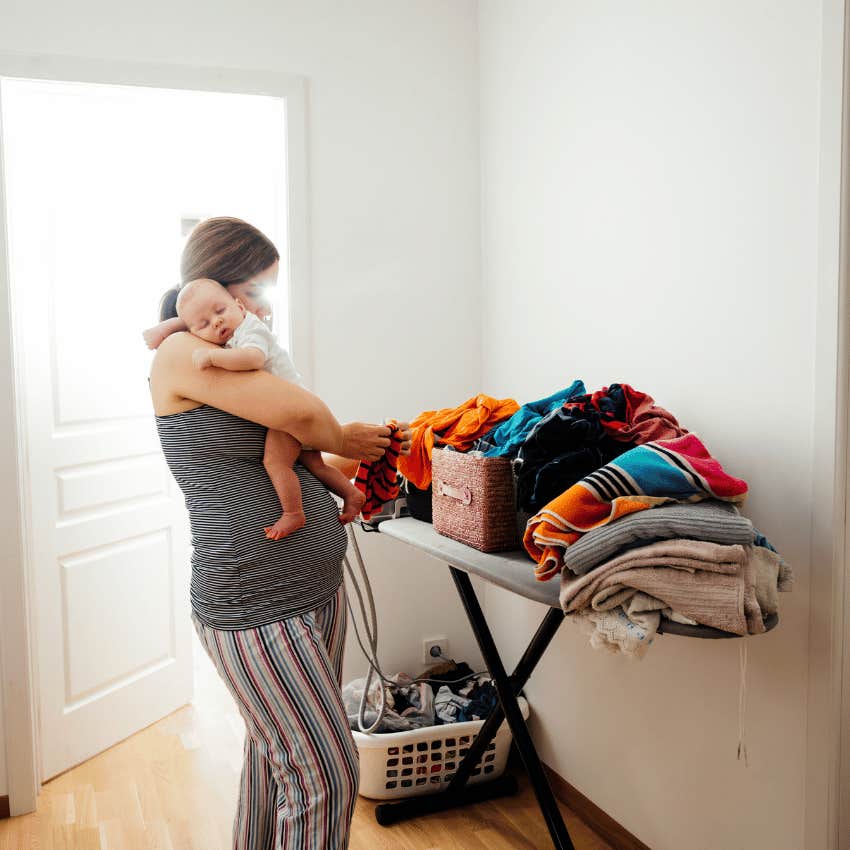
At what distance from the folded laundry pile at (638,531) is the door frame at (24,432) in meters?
1.31

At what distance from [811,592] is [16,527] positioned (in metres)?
2.02

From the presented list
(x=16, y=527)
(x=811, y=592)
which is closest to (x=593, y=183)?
(x=811, y=592)

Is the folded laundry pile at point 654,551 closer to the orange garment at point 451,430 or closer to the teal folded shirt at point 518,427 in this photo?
the teal folded shirt at point 518,427

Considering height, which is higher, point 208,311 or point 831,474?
point 208,311

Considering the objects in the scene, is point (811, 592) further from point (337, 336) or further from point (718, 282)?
point (337, 336)

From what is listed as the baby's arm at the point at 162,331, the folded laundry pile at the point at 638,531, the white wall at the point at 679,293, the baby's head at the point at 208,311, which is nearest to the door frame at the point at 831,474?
the white wall at the point at 679,293

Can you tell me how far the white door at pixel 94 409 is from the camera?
2648mm

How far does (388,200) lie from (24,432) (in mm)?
1281

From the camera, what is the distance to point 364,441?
1.69 meters

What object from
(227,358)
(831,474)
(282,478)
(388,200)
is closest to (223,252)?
(227,358)

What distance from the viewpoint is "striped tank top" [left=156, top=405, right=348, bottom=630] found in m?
1.47

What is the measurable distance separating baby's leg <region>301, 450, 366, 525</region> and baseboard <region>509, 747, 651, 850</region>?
3.56ft

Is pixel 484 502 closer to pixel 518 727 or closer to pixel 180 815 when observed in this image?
pixel 518 727

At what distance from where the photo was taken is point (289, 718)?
1.49 meters
